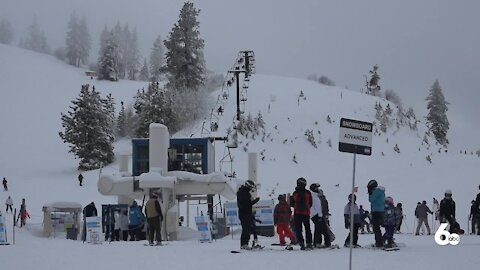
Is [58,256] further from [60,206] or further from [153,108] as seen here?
[153,108]

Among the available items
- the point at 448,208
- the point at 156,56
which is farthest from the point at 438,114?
the point at 156,56

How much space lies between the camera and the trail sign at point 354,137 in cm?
1116

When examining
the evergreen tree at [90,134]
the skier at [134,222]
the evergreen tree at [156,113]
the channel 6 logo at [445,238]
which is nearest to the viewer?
the channel 6 logo at [445,238]

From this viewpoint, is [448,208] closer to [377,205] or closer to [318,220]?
[377,205]

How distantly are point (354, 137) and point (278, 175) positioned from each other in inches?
1263

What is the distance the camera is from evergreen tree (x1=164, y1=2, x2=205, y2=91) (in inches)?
2392

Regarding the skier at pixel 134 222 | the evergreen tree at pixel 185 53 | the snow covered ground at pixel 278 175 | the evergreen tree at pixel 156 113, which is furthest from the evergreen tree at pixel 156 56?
the skier at pixel 134 222

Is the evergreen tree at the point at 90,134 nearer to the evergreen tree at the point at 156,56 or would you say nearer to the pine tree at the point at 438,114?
the pine tree at the point at 438,114

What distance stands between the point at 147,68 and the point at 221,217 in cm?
11275

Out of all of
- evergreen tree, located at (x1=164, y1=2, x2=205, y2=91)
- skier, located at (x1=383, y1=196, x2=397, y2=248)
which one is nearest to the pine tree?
evergreen tree, located at (x1=164, y1=2, x2=205, y2=91)

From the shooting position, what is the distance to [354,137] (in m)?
11.2

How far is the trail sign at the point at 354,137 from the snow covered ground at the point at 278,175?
87.0 inches

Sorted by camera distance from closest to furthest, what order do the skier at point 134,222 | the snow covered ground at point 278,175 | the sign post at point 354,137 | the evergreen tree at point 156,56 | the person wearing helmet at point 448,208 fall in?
1. the sign post at point 354,137
2. the snow covered ground at point 278,175
3. the person wearing helmet at point 448,208
4. the skier at point 134,222
5. the evergreen tree at point 156,56

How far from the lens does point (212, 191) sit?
87.7 ft
